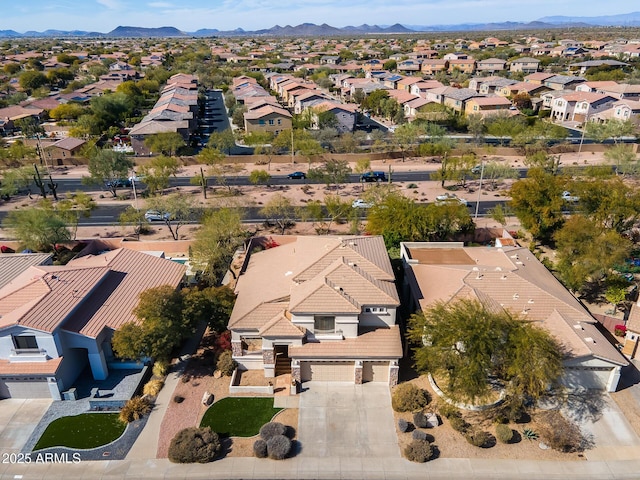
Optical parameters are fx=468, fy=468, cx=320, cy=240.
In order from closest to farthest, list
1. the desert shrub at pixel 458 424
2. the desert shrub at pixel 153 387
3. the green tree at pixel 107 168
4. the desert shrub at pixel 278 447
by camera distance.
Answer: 1. the desert shrub at pixel 278 447
2. the desert shrub at pixel 458 424
3. the desert shrub at pixel 153 387
4. the green tree at pixel 107 168

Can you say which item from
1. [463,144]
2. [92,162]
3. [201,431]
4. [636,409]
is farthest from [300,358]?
[463,144]

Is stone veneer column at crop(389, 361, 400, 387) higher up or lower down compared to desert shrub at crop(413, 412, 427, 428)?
higher up

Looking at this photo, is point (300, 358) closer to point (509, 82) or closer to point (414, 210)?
point (414, 210)

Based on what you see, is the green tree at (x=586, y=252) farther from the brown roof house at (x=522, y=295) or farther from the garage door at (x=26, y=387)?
the garage door at (x=26, y=387)

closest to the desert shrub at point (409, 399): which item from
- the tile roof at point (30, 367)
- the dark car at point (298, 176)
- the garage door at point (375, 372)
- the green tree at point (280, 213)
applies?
the garage door at point (375, 372)

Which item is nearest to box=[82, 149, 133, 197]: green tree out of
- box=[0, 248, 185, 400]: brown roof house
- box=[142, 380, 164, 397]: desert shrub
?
box=[0, 248, 185, 400]: brown roof house

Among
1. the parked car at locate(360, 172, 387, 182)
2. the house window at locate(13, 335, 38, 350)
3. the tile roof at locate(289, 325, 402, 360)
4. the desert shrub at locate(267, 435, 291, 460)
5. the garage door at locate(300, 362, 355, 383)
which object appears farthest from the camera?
the parked car at locate(360, 172, 387, 182)

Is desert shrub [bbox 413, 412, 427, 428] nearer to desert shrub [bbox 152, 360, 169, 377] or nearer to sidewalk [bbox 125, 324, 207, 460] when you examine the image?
sidewalk [bbox 125, 324, 207, 460]
